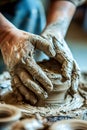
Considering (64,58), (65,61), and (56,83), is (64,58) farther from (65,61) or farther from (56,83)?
(56,83)

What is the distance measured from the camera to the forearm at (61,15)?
7.16ft

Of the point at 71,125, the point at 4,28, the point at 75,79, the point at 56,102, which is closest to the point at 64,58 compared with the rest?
the point at 75,79

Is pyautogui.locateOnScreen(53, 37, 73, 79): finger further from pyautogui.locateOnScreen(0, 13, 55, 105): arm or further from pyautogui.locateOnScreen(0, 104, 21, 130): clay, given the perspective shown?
pyautogui.locateOnScreen(0, 104, 21, 130): clay

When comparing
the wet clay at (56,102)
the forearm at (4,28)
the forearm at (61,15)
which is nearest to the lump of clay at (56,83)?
the wet clay at (56,102)

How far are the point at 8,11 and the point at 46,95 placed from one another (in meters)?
1.23

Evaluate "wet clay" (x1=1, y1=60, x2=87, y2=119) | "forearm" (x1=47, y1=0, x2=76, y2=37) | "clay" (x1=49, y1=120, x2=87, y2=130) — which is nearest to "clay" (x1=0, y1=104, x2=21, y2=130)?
"clay" (x1=49, y1=120, x2=87, y2=130)

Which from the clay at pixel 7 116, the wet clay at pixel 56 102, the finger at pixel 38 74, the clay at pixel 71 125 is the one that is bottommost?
the clay at pixel 71 125

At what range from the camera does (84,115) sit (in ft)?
5.22

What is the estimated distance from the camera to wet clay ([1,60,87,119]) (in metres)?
1.59

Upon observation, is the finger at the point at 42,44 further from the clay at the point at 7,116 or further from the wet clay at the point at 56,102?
the clay at the point at 7,116

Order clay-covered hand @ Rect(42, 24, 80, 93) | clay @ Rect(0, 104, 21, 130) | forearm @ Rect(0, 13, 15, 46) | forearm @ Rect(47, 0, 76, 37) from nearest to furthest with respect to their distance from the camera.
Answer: clay @ Rect(0, 104, 21, 130) → clay-covered hand @ Rect(42, 24, 80, 93) → forearm @ Rect(0, 13, 15, 46) → forearm @ Rect(47, 0, 76, 37)

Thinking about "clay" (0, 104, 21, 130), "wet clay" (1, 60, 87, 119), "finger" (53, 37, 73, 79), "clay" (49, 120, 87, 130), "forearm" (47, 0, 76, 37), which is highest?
"forearm" (47, 0, 76, 37)

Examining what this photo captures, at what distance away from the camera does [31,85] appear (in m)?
1.59

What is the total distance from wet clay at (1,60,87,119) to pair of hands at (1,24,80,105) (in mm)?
32
